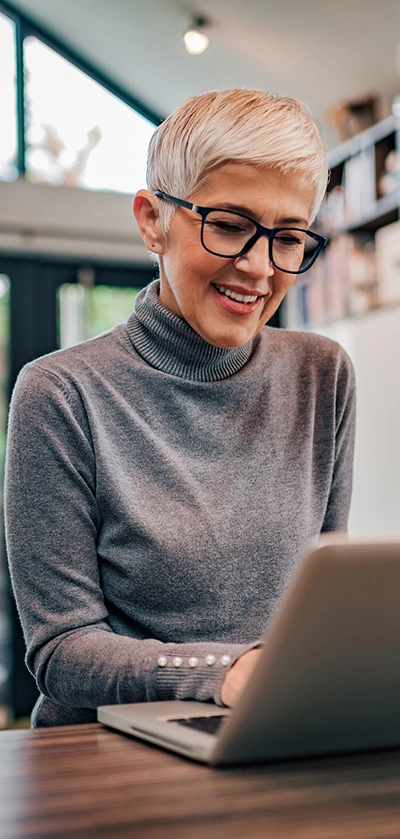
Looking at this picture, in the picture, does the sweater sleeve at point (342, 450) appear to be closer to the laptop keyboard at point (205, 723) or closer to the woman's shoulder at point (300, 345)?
the woman's shoulder at point (300, 345)

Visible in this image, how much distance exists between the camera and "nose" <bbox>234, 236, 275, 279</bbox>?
1119 mm

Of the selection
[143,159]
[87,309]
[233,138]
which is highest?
[143,159]

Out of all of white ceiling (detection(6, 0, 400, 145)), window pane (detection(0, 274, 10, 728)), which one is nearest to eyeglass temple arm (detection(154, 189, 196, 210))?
white ceiling (detection(6, 0, 400, 145))

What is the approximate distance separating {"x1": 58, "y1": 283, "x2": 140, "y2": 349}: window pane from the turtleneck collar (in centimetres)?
324

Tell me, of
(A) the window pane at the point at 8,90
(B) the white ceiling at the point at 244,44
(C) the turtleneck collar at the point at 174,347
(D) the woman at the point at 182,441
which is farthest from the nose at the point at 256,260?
(A) the window pane at the point at 8,90

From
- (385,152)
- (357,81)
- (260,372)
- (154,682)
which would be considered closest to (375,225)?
(385,152)

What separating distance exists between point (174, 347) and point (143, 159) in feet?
7.67

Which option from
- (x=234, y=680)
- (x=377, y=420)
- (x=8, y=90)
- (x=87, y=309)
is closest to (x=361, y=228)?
(x=377, y=420)

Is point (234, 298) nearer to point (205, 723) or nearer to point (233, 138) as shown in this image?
point (233, 138)

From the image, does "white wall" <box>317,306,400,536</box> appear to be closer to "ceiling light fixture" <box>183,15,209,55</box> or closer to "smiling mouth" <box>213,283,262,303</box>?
"ceiling light fixture" <box>183,15,209,55</box>

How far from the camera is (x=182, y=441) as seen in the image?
117 cm

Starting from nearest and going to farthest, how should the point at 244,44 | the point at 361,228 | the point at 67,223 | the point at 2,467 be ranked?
1. the point at 361,228
2. the point at 244,44
3. the point at 2,467
4. the point at 67,223

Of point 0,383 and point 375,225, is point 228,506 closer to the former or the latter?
point 375,225

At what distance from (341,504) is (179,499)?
30 centimetres
